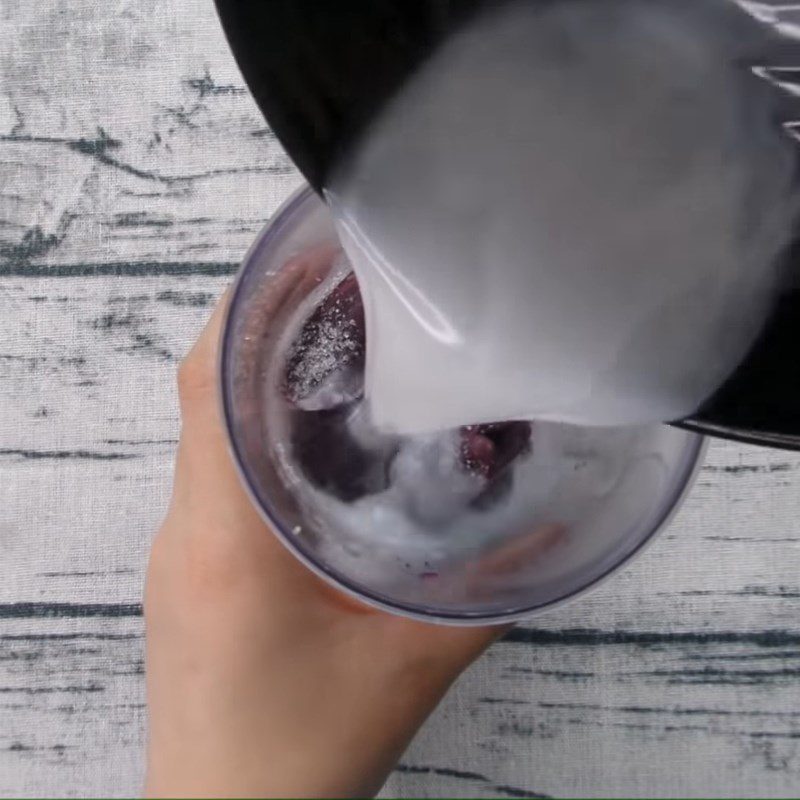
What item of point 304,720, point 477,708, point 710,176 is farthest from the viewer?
point 477,708

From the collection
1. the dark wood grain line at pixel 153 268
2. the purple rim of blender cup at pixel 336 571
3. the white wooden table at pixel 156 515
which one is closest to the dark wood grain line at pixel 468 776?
the white wooden table at pixel 156 515

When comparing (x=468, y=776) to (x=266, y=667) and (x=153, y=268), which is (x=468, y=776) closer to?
(x=266, y=667)

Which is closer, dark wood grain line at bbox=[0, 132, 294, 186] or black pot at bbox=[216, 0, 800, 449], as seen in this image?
black pot at bbox=[216, 0, 800, 449]

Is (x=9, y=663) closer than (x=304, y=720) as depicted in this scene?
No

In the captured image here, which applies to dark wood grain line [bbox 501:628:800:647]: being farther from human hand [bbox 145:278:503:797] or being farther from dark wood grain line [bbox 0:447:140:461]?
dark wood grain line [bbox 0:447:140:461]

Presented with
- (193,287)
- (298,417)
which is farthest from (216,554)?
(193,287)

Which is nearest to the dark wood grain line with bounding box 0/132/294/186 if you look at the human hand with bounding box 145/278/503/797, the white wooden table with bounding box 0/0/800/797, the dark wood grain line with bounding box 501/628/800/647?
the white wooden table with bounding box 0/0/800/797

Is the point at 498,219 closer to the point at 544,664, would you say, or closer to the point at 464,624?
the point at 464,624
